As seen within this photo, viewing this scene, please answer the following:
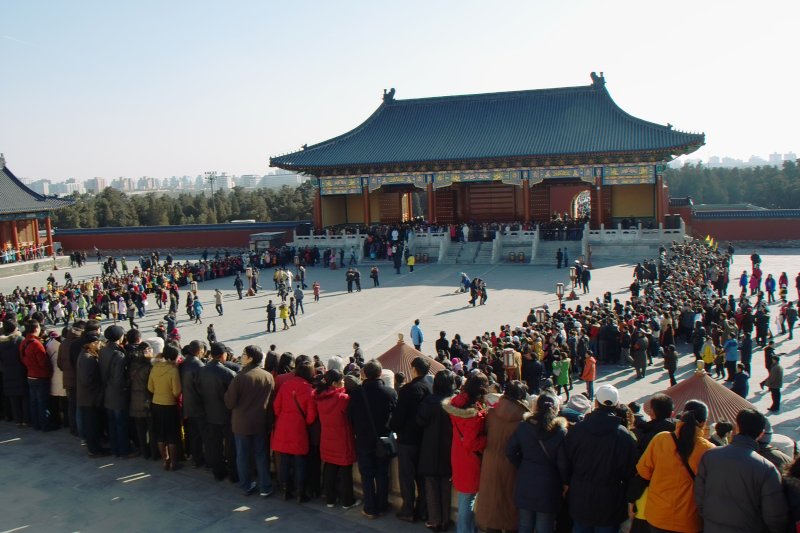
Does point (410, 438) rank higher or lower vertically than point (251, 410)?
lower

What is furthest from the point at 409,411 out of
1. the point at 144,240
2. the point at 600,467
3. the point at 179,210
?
the point at 179,210

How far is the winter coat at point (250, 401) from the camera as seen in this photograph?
7773mm

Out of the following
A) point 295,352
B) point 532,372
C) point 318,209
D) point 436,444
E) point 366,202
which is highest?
point 366,202

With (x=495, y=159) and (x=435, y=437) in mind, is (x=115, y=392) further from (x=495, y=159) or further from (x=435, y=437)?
(x=495, y=159)

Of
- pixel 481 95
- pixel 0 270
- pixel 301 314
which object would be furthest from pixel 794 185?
pixel 0 270

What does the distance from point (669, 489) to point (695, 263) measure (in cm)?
2408

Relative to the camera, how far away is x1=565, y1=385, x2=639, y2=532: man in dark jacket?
563 cm

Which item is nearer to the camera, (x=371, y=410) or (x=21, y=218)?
(x=371, y=410)

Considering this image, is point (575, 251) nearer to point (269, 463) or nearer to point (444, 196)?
point (444, 196)

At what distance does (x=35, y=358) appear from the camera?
32.7 ft

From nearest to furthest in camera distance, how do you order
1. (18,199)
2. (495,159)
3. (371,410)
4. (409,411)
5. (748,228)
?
(409,411) < (371,410) < (495,159) < (748,228) < (18,199)

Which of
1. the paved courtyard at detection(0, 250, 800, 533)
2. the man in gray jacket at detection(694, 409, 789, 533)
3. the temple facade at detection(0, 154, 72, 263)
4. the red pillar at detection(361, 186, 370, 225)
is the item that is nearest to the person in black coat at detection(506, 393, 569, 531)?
the man in gray jacket at detection(694, 409, 789, 533)

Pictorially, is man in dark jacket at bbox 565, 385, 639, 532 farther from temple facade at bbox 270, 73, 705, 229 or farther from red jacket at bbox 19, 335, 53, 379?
temple facade at bbox 270, 73, 705, 229

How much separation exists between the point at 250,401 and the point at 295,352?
11.5 meters
